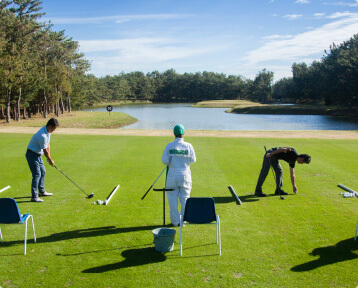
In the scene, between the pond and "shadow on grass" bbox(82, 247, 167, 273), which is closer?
"shadow on grass" bbox(82, 247, 167, 273)

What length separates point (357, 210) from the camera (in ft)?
27.7

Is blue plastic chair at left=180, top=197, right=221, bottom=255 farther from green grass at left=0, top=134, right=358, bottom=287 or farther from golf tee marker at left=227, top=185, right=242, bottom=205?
golf tee marker at left=227, top=185, right=242, bottom=205

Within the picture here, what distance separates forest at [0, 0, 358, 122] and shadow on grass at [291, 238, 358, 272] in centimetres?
4094

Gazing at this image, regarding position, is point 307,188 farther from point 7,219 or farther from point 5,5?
point 5,5

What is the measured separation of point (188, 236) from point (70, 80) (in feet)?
231

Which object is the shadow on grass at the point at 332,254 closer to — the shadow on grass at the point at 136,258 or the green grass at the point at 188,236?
the green grass at the point at 188,236

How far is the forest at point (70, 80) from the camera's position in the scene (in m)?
44.7

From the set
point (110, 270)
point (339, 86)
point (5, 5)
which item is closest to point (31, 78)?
point (5, 5)

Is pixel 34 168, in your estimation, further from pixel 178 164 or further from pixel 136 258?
pixel 136 258

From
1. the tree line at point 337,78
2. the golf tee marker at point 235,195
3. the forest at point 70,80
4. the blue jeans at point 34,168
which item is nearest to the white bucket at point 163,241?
the golf tee marker at point 235,195

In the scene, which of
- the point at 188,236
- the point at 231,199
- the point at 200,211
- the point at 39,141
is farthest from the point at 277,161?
the point at 39,141

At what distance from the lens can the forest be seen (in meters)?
44.7

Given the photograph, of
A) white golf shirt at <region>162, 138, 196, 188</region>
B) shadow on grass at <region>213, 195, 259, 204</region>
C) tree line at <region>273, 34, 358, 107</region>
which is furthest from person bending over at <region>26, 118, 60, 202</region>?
tree line at <region>273, 34, 358, 107</region>

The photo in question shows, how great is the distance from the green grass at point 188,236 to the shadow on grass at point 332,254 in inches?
0.7
